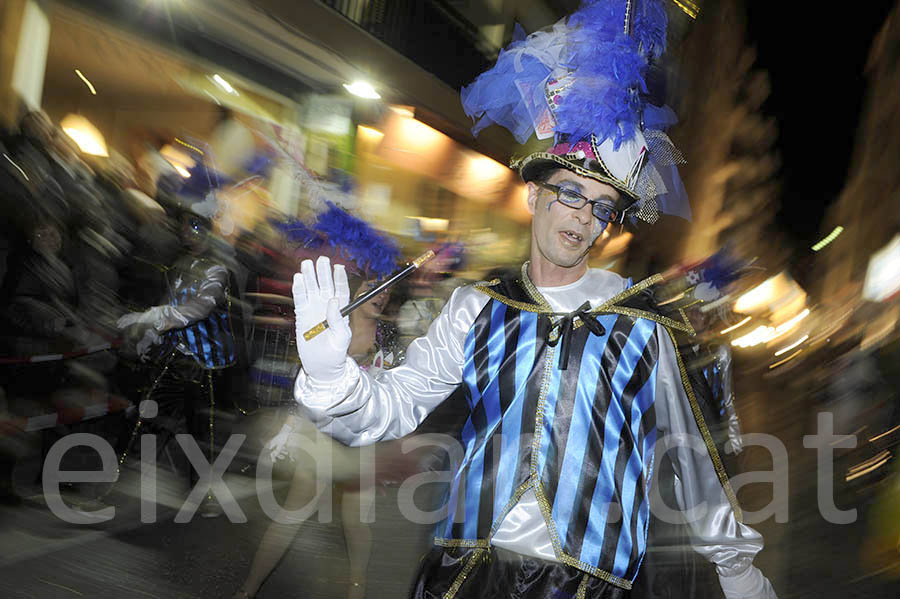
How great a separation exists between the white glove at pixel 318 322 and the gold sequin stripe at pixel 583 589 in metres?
0.93

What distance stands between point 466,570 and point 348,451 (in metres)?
2.27

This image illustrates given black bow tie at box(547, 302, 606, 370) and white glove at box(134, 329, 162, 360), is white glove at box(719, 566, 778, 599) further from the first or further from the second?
white glove at box(134, 329, 162, 360)

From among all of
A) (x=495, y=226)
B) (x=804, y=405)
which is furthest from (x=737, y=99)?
(x=804, y=405)

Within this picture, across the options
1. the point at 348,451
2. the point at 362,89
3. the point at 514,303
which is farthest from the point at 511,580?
the point at 362,89

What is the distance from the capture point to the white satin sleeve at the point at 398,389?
220 centimetres

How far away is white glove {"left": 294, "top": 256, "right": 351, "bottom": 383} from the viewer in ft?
7.04

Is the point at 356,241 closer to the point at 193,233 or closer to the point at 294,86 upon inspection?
the point at 193,233

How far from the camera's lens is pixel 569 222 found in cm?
250

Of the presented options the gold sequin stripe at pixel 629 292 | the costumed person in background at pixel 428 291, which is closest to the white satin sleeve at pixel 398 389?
the gold sequin stripe at pixel 629 292

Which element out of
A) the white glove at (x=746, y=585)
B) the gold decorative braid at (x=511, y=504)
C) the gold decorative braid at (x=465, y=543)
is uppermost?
the gold decorative braid at (x=511, y=504)

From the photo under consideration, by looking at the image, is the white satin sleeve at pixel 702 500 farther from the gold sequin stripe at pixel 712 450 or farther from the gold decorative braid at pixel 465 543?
the gold decorative braid at pixel 465 543

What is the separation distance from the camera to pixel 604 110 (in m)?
2.37

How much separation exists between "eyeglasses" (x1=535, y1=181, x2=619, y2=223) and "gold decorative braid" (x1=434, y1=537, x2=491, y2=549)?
1.12 meters

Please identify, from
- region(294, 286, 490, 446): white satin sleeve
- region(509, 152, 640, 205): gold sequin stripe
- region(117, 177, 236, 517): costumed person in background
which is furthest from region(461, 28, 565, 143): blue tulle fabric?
region(117, 177, 236, 517): costumed person in background
